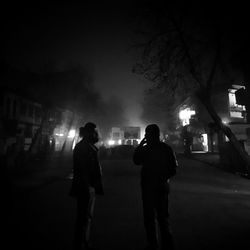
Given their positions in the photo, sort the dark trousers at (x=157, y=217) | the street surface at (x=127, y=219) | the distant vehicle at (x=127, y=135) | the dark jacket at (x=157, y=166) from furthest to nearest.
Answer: the distant vehicle at (x=127, y=135), the street surface at (x=127, y=219), the dark jacket at (x=157, y=166), the dark trousers at (x=157, y=217)

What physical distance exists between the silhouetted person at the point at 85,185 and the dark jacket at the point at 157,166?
84cm

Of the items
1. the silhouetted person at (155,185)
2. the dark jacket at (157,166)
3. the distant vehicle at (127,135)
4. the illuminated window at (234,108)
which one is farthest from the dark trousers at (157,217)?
the illuminated window at (234,108)

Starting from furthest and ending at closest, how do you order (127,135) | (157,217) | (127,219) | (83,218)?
1. (127,135)
2. (127,219)
3. (83,218)
4. (157,217)

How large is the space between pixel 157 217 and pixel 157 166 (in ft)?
2.69

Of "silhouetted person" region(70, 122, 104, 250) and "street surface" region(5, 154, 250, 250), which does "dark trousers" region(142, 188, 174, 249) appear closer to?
"street surface" region(5, 154, 250, 250)

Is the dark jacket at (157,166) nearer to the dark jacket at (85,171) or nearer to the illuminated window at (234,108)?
the dark jacket at (85,171)

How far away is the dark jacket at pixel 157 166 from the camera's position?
361 centimetres

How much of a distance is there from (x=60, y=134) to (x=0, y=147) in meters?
25.2

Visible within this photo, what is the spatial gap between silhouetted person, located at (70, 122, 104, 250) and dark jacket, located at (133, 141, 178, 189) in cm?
84

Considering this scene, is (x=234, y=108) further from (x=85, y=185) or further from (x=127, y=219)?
(x=85, y=185)

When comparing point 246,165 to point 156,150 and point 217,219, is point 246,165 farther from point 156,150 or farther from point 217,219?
point 156,150

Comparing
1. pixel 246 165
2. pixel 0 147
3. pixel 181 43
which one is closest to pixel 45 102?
pixel 0 147

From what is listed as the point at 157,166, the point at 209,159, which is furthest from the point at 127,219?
the point at 209,159

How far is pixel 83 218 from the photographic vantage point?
3674 millimetres
